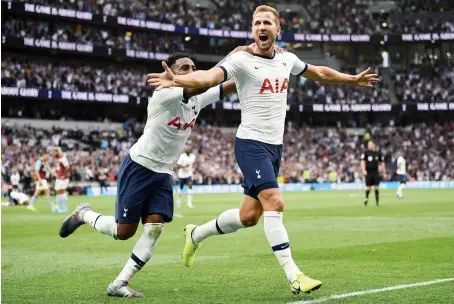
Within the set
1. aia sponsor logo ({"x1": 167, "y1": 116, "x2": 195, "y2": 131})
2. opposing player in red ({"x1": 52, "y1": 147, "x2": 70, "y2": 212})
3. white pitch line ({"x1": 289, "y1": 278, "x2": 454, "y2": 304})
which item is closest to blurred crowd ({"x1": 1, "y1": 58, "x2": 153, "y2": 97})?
opposing player in red ({"x1": 52, "y1": 147, "x2": 70, "y2": 212})

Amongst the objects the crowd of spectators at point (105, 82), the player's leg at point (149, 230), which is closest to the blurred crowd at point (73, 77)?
the crowd of spectators at point (105, 82)

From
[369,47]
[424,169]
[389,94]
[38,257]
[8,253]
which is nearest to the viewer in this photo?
[38,257]

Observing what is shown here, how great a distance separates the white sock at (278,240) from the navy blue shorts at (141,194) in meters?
1.25

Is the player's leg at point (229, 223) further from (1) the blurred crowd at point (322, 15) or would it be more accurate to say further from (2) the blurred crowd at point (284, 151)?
(1) the blurred crowd at point (322, 15)

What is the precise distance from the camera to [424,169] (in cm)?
6638

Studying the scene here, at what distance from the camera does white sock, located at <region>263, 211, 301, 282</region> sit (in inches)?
301

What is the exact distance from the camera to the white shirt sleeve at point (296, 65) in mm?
8453

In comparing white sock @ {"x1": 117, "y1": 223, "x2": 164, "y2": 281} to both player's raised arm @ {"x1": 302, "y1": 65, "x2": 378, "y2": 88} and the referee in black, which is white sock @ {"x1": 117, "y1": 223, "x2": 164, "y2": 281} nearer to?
player's raised arm @ {"x1": 302, "y1": 65, "x2": 378, "y2": 88}

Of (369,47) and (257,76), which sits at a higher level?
(369,47)

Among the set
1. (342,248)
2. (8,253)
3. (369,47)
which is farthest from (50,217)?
(369,47)

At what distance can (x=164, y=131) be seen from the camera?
8.41 meters

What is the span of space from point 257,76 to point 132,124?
186 ft

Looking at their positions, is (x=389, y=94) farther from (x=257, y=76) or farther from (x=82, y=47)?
(x=257, y=76)

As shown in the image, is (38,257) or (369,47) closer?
(38,257)
